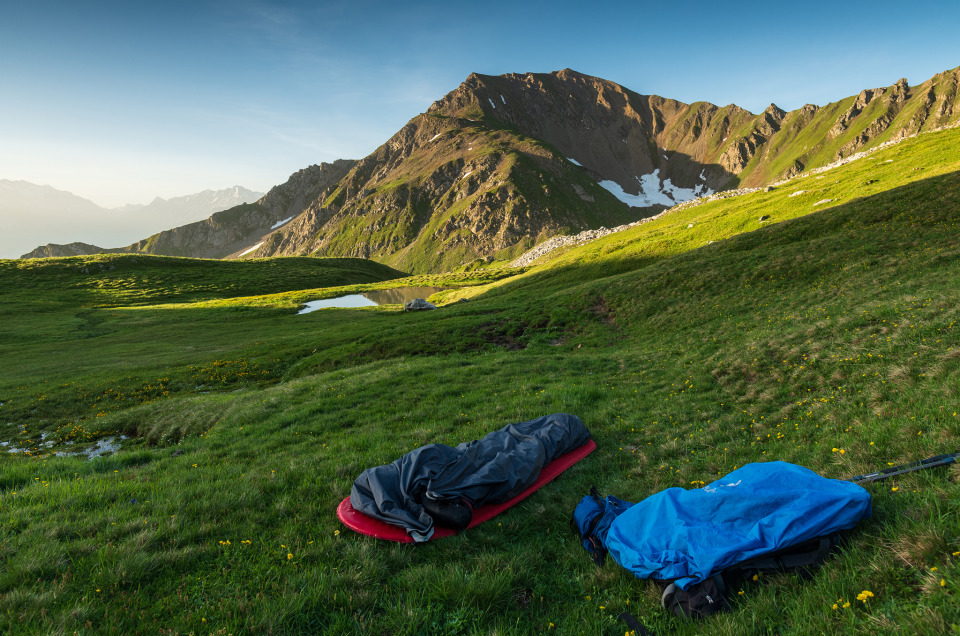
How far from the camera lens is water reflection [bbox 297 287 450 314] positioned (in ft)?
269

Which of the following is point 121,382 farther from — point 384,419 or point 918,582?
point 918,582

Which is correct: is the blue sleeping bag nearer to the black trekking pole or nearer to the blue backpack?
the blue backpack

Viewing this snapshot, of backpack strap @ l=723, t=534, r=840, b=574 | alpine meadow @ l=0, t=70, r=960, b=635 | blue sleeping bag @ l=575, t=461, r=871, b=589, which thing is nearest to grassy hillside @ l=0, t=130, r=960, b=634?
alpine meadow @ l=0, t=70, r=960, b=635

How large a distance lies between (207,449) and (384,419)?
18.0ft

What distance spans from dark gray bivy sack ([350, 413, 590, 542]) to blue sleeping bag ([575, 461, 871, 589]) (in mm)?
2407

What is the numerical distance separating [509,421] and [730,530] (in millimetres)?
7695

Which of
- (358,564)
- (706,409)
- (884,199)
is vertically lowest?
(706,409)

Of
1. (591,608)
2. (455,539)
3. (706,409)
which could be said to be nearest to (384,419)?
(455,539)

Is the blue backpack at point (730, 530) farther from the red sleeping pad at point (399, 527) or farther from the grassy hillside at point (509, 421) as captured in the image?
the red sleeping pad at point (399, 527)

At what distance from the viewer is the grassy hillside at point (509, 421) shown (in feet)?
14.7

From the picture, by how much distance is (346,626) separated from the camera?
180 inches

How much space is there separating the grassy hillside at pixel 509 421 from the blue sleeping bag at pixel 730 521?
342mm

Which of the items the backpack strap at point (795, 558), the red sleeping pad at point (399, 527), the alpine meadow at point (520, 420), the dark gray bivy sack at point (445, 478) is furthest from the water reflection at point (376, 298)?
the backpack strap at point (795, 558)

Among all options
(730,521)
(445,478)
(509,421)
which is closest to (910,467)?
(730,521)
